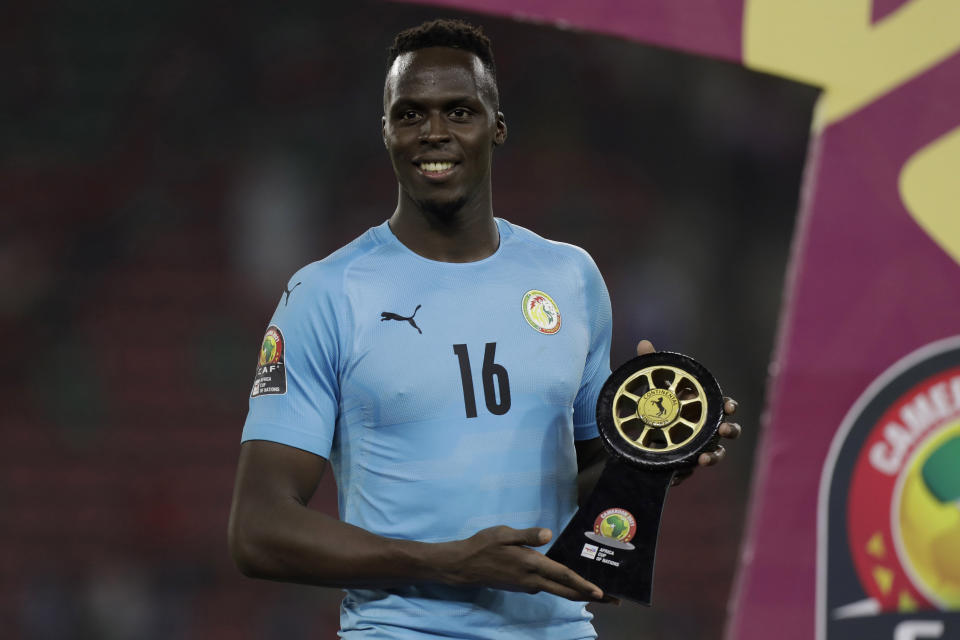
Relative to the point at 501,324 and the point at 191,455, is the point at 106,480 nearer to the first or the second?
the point at 191,455

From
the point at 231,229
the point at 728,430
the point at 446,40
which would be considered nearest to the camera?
the point at 728,430

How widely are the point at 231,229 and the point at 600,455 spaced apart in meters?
5.31

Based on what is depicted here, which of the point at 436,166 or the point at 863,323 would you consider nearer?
the point at 436,166

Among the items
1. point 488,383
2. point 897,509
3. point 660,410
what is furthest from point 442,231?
point 897,509

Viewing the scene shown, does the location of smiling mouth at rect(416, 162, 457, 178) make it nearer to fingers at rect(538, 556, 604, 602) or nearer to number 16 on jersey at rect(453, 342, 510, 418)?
number 16 on jersey at rect(453, 342, 510, 418)

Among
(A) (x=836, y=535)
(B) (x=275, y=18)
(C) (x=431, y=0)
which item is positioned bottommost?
(A) (x=836, y=535)

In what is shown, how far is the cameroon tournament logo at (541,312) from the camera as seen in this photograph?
2090 mm

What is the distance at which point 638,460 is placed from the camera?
1.95 meters

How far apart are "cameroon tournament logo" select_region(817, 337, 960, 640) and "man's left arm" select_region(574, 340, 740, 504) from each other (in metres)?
0.60

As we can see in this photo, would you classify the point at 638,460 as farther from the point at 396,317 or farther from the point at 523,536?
the point at 396,317

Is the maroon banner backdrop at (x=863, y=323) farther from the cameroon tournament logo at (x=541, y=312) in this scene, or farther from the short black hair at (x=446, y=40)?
the cameroon tournament logo at (x=541, y=312)

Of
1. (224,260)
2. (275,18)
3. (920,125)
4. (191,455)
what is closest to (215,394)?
(191,455)

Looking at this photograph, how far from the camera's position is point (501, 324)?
2.05 meters

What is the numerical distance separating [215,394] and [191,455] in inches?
14.2
